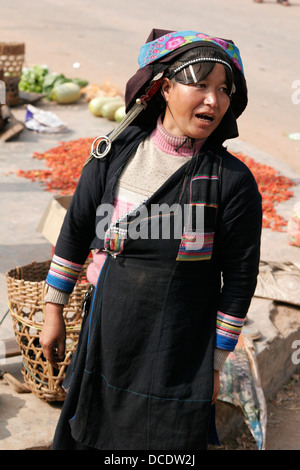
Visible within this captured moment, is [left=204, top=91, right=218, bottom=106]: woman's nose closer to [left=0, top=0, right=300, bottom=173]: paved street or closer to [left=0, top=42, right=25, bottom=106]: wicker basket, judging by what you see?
[left=0, top=0, right=300, bottom=173]: paved street

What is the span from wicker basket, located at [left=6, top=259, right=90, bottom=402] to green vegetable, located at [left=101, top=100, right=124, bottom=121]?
5495mm

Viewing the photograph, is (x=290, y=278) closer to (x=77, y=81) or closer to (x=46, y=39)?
(x=77, y=81)

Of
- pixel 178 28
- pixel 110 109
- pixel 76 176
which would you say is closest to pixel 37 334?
pixel 76 176

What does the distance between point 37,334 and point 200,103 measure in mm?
1450

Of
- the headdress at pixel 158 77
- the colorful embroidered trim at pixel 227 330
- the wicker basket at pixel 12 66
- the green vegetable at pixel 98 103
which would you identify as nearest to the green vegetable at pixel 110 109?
the green vegetable at pixel 98 103

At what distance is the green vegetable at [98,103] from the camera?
8.37 metres

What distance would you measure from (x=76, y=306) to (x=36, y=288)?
7.7 inches

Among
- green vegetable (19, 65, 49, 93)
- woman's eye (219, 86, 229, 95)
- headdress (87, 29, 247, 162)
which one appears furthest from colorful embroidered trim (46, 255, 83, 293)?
green vegetable (19, 65, 49, 93)

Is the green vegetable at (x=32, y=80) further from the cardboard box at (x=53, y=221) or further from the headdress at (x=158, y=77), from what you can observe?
the headdress at (x=158, y=77)

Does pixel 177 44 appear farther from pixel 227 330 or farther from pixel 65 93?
pixel 65 93

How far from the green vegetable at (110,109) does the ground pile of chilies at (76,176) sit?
0.99 meters

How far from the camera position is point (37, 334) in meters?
2.92

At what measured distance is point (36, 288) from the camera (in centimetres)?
283

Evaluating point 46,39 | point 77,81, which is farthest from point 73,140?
point 46,39
